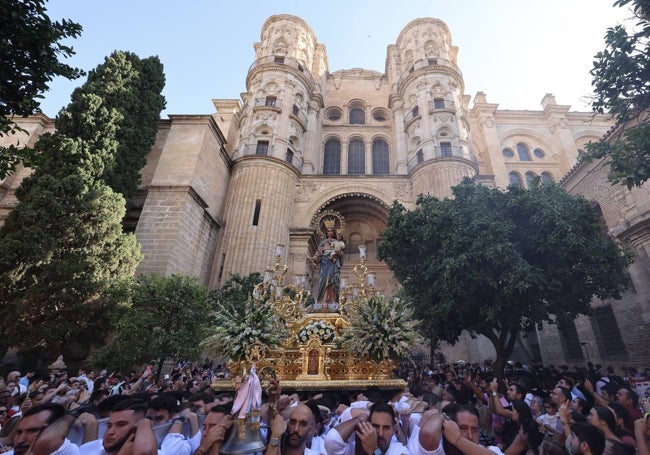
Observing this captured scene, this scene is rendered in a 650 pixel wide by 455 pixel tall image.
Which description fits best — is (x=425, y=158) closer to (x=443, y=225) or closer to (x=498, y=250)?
(x=443, y=225)

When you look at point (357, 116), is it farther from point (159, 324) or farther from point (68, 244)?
point (159, 324)

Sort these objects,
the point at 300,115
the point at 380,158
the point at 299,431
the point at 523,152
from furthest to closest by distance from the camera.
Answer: the point at 523,152
the point at 380,158
the point at 300,115
the point at 299,431

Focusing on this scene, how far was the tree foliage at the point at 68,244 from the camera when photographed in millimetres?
10641

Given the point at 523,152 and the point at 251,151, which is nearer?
the point at 251,151

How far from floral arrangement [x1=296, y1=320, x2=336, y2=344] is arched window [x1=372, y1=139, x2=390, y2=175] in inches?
830

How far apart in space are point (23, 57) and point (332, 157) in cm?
2247

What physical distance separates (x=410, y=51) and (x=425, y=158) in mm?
12870

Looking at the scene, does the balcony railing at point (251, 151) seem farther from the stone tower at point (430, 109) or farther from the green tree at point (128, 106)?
the stone tower at point (430, 109)

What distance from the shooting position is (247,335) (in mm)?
6289

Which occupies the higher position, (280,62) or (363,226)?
(280,62)

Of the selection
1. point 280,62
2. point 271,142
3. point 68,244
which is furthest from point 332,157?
point 68,244

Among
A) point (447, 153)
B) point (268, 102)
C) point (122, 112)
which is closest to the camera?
point (122, 112)

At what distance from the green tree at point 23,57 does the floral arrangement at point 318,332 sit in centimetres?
685

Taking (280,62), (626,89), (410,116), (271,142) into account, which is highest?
(280,62)
